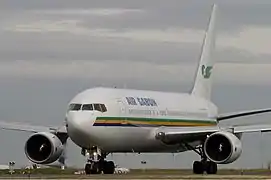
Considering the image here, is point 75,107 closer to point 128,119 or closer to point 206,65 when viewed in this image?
point 128,119

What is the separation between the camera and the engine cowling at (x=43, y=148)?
189 ft

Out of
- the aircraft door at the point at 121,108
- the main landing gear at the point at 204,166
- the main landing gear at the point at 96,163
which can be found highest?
the aircraft door at the point at 121,108

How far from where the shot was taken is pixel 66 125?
54750 millimetres

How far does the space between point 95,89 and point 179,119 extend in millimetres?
8711

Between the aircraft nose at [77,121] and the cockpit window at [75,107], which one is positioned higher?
the cockpit window at [75,107]

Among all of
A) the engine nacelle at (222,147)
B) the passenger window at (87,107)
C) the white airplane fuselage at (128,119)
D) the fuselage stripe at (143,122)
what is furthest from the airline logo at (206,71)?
the passenger window at (87,107)

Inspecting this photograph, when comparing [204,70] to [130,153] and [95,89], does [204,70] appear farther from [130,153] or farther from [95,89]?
[95,89]

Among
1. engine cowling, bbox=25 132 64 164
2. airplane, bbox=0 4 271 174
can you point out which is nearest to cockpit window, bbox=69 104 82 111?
airplane, bbox=0 4 271 174

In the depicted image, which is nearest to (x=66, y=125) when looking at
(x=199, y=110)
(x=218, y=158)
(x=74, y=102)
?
(x=74, y=102)

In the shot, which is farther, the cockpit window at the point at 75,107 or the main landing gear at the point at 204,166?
the main landing gear at the point at 204,166

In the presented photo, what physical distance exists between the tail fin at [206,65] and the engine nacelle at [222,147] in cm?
1309

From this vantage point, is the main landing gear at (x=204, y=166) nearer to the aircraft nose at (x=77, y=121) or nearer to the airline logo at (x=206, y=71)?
the aircraft nose at (x=77, y=121)

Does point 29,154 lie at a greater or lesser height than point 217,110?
lesser

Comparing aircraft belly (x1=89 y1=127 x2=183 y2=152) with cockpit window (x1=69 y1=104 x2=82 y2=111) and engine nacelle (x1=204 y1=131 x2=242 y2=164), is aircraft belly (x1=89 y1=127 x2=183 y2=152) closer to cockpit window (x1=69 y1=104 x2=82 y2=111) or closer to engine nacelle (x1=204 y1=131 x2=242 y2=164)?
cockpit window (x1=69 y1=104 x2=82 y2=111)
